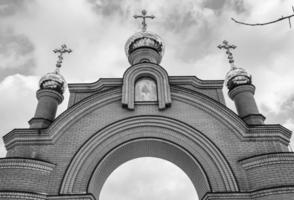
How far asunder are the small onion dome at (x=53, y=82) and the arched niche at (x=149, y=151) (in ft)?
10.4

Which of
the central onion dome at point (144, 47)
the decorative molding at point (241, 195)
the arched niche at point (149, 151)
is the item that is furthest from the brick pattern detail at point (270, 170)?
the central onion dome at point (144, 47)

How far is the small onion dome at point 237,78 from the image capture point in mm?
9891

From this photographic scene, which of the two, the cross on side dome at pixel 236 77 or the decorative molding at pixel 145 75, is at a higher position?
the cross on side dome at pixel 236 77

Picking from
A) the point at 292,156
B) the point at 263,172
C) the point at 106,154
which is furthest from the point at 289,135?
the point at 106,154

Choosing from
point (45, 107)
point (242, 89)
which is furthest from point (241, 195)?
point (45, 107)

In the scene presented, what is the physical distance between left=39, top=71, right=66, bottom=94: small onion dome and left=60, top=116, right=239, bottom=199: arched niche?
10.4 feet

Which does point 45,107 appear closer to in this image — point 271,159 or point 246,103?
point 246,103

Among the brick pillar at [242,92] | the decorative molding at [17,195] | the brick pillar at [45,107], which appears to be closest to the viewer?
the decorative molding at [17,195]

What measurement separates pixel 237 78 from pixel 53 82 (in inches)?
239

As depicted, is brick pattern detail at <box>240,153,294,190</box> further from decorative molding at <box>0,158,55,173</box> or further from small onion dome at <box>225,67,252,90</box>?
decorative molding at <box>0,158,55,173</box>

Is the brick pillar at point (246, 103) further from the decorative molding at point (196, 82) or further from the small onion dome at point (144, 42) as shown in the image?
the small onion dome at point (144, 42)

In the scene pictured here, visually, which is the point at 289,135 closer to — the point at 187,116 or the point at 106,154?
the point at 187,116

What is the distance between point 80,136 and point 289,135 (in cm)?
541

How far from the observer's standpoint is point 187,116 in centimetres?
785
